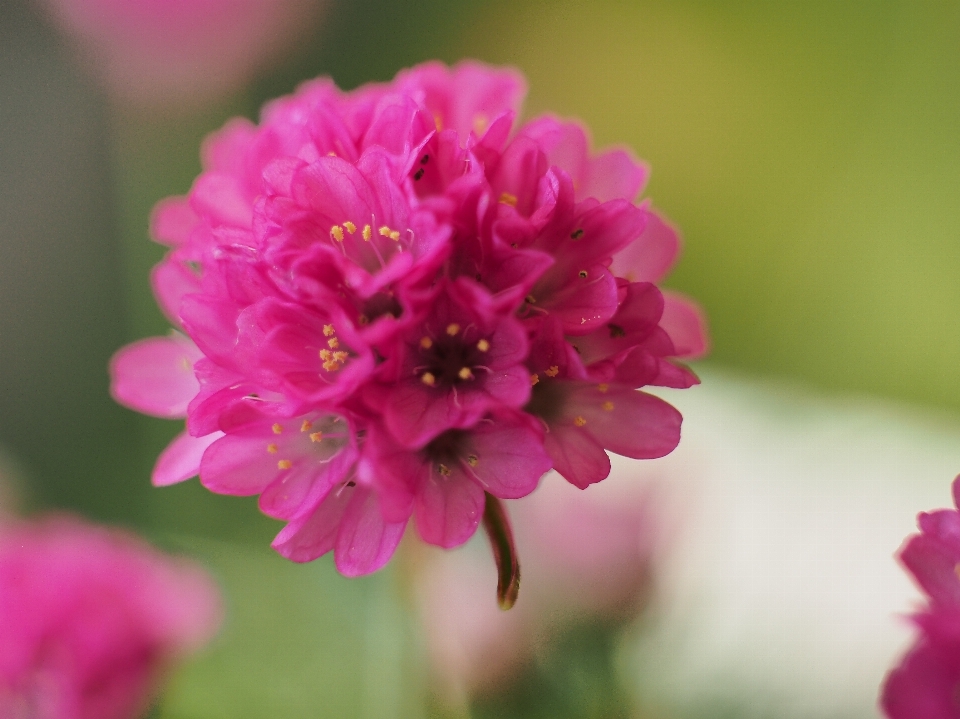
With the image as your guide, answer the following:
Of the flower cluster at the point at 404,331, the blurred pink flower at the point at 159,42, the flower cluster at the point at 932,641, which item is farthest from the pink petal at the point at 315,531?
the blurred pink flower at the point at 159,42

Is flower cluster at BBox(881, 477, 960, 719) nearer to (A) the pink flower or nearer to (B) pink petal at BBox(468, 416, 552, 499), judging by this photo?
(B) pink petal at BBox(468, 416, 552, 499)

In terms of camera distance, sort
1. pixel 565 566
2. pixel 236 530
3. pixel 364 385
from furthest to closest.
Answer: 1. pixel 236 530
2. pixel 565 566
3. pixel 364 385

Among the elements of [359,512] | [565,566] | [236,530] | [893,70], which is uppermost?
[893,70]

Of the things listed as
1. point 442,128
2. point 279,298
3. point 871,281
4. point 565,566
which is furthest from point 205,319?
point 871,281

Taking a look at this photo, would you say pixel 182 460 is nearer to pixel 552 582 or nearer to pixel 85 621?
pixel 85 621

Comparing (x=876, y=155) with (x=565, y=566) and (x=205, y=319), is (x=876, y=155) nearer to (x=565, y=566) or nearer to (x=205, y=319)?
(x=565, y=566)
